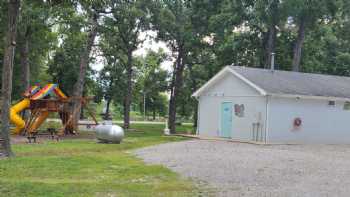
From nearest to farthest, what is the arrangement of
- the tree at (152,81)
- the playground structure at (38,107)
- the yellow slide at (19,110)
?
the playground structure at (38,107)
the yellow slide at (19,110)
the tree at (152,81)

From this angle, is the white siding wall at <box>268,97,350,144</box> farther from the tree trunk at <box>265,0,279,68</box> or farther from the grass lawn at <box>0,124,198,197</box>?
the tree trunk at <box>265,0,279,68</box>

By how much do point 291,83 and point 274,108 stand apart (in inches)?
103

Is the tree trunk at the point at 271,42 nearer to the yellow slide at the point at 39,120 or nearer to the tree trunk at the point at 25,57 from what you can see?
the yellow slide at the point at 39,120

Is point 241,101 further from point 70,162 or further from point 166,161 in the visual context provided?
point 70,162

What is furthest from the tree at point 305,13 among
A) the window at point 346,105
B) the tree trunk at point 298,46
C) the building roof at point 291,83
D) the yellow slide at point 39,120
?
the yellow slide at point 39,120

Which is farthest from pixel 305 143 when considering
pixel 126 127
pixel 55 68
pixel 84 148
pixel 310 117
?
pixel 55 68

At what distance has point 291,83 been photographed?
22312mm

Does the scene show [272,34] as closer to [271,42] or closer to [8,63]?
[271,42]

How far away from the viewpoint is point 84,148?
54.0 ft

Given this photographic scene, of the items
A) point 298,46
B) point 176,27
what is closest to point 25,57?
point 176,27

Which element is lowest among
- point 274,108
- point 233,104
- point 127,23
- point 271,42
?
point 274,108

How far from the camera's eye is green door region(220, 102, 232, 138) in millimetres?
22500

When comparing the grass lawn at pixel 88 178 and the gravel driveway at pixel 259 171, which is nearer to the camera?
the grass lawn at pixel 88 178

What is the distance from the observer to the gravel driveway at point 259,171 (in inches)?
338
